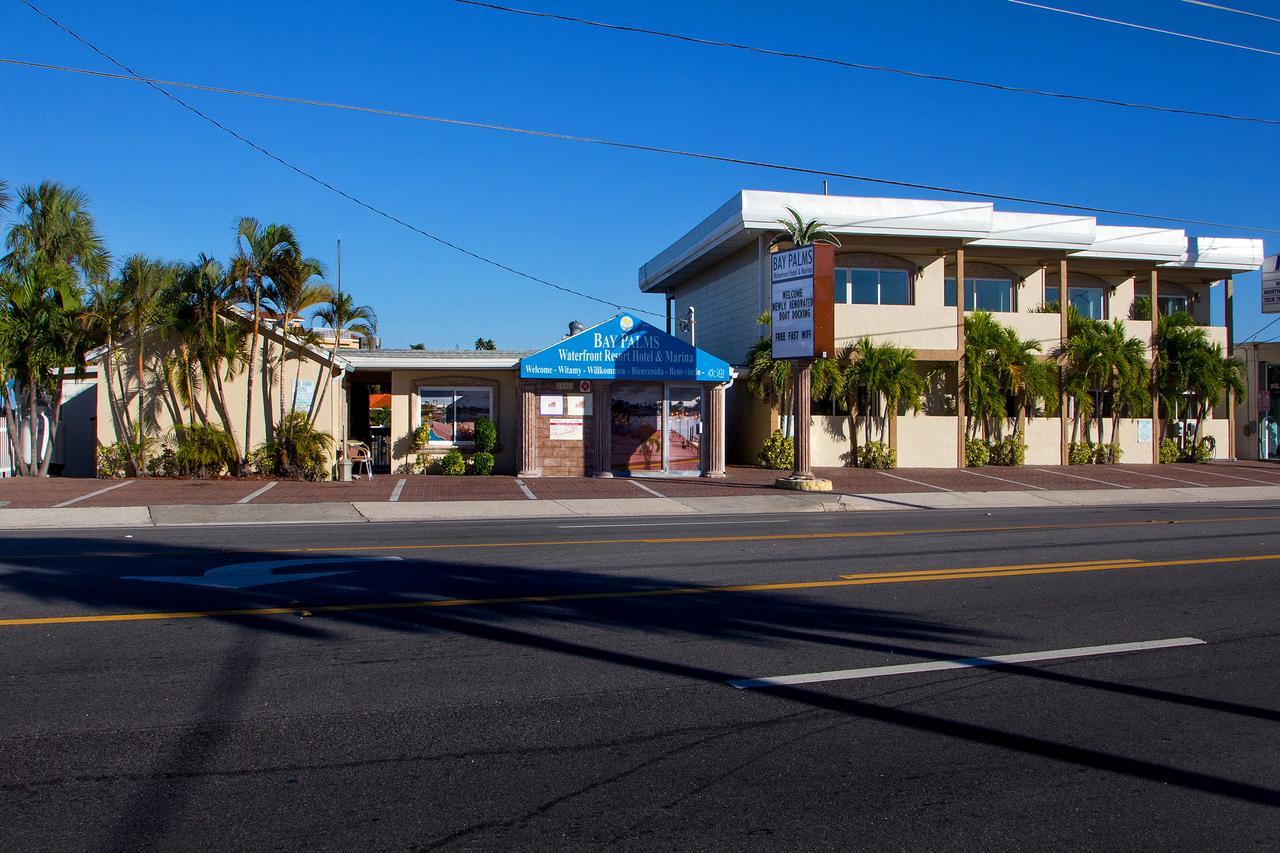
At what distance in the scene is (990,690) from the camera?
→ 629 centimetres

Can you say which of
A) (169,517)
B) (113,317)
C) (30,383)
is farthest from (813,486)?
(30,383)

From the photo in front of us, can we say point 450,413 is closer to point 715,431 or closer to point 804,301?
point 715,431

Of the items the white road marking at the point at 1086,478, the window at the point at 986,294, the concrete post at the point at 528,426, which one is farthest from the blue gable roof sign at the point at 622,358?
the window at the point at 986,294

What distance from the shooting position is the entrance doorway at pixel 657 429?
24.6 m

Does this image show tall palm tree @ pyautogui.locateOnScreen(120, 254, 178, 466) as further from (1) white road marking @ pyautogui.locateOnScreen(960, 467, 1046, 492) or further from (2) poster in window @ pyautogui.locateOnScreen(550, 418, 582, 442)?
(1) white road marking @ pyautogui.locateOnScreen(960, 467, 1046, 492)

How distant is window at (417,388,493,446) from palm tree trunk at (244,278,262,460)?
430 cm

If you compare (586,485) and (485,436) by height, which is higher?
(485,436)

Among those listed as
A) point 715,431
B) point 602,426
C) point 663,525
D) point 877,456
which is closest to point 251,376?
point 602,426

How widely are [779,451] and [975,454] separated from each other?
677 cm

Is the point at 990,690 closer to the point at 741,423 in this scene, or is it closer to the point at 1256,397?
the point at 741,423

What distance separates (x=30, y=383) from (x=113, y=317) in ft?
9.44

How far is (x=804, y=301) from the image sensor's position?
69.9 ft

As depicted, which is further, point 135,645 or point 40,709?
point 135,645

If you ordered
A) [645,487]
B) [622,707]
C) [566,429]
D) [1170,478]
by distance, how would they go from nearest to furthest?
1. [622,707]
2. [645,487]
3. [566,429]
4. [1170,478]
